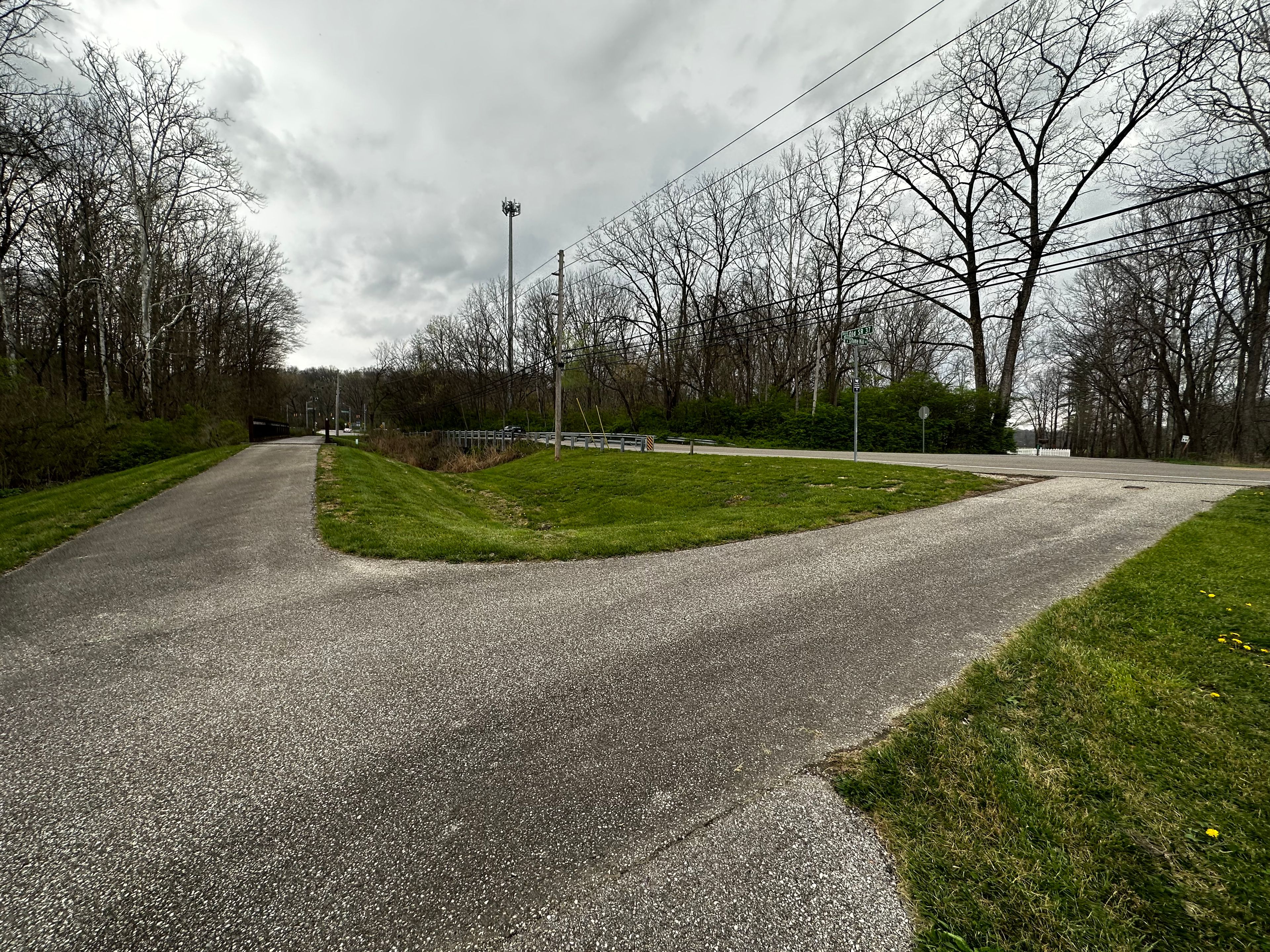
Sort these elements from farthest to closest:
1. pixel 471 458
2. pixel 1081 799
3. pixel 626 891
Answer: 1. pixel 471 458
2. pixel 1081 799
3. pixel 626 891

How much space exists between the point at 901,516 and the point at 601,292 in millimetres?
37521

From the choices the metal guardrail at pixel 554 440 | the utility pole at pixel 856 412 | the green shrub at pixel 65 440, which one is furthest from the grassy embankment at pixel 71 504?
the utility pole at pixel 856 412

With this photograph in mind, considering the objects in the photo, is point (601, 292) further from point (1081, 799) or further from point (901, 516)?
point (1081, 799)

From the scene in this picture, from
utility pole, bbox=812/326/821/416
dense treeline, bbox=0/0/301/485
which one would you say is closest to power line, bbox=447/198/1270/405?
utility pole, bbox=812/326/821/416

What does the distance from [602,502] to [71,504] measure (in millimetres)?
10308

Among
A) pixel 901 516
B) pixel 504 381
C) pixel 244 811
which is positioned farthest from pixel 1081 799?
pixel 504 381

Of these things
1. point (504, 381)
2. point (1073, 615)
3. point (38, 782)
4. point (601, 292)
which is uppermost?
point (601, 292)

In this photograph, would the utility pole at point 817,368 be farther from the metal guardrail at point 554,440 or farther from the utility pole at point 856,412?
the metal guardrail at point 554,440

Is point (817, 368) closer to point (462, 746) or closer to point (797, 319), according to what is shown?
point (797, 319)

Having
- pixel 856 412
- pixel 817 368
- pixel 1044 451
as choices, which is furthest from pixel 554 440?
pixel 1044 451

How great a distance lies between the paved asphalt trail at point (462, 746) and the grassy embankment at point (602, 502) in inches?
42.2

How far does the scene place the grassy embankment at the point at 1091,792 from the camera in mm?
1483

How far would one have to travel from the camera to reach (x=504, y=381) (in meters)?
40.2

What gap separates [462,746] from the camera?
2.40 meters
